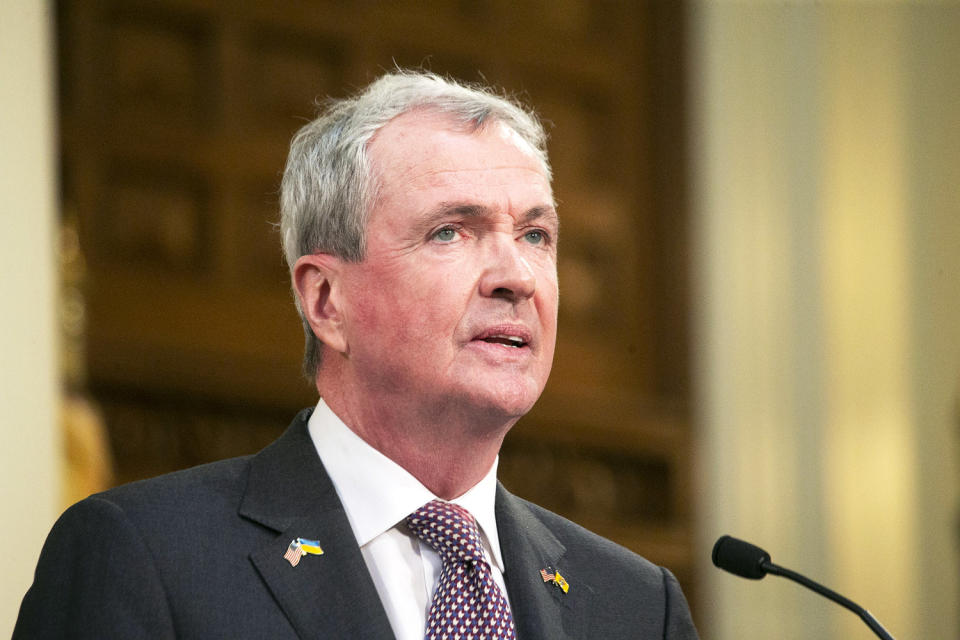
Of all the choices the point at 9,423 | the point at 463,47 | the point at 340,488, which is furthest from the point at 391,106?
the point at 463,47

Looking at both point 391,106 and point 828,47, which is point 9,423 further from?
point 828,47

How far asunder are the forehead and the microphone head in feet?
2.09

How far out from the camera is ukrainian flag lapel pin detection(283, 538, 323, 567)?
2055mm

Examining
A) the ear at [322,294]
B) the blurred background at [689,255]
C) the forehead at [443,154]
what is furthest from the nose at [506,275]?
the blurred background at [689,255]

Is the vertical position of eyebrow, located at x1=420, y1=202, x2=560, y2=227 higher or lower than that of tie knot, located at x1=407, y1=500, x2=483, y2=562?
higher

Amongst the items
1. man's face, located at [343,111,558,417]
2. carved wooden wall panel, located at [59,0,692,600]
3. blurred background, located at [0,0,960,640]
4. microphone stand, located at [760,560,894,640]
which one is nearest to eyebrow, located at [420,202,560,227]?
man's face, located at [343,111,558,417]

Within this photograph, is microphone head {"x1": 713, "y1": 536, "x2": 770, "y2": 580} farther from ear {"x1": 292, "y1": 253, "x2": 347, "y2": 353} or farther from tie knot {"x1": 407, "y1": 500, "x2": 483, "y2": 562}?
ear {"x1": 292, "y1": 253, "x2": 347, "y2": 353}

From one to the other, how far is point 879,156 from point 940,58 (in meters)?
0.61

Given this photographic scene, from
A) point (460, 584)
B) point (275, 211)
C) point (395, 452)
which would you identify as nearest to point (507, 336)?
point (395, 452)

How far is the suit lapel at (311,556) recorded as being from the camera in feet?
6.57

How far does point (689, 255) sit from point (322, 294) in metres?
4.53

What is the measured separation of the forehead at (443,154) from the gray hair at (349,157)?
0.05ft

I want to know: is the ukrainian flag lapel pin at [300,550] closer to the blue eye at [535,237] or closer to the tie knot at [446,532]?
the tie knot at [446,532]

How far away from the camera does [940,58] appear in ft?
23.5
